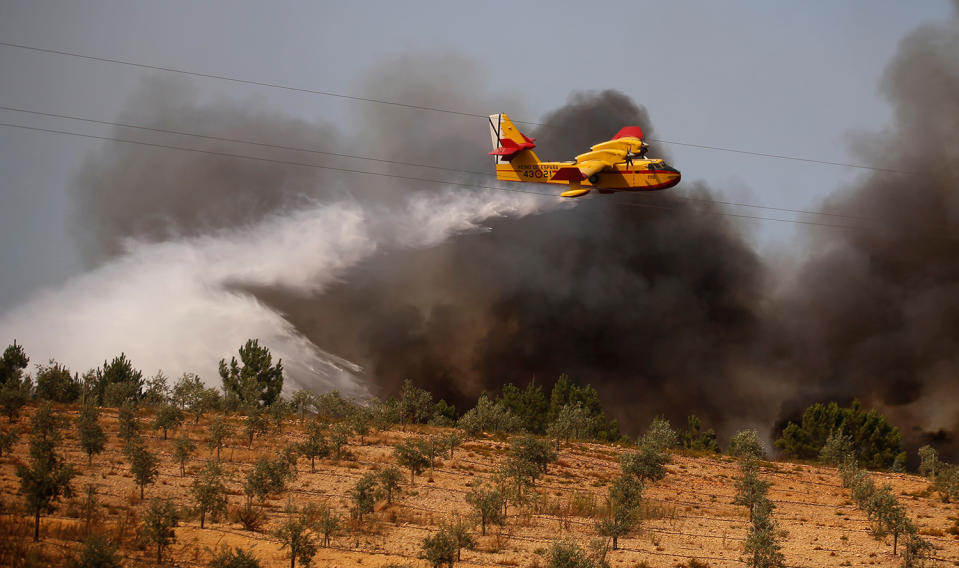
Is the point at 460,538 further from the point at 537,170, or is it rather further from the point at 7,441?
the point at 537,170

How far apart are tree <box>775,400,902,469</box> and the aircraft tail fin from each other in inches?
2311

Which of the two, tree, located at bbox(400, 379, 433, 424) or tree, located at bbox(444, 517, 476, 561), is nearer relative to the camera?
tree, located at bbox(444, 517, 476, 561)

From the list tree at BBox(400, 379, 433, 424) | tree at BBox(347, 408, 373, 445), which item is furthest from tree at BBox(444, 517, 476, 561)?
tree at BBox(400, 379, 433, 424)

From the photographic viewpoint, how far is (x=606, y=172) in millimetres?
54438

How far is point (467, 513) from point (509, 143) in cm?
2829

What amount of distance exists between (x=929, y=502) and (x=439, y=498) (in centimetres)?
3655

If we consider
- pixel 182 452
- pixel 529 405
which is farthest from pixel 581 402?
pixel 182 452

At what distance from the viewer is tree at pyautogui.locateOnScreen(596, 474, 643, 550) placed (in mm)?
41312

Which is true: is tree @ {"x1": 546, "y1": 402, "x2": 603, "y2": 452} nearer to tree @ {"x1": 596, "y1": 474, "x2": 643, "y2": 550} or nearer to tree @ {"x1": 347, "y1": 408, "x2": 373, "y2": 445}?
tree @ {"x1": 347, "y1": 408, "x2": 373, "y2": 445}

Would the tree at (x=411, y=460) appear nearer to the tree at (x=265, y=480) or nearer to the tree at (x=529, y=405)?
the tree at (x=265, y=480)

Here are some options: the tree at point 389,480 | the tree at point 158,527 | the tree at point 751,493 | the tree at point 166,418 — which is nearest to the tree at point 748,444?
the tree at point 751,493

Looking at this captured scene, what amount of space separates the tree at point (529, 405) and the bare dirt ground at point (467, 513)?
4523 centimetres

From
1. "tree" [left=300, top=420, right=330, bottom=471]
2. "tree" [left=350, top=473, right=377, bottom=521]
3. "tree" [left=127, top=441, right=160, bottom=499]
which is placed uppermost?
"tree" [left=300, top=420, right=330, bottom=471]

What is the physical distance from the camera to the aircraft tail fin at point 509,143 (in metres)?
60.7
